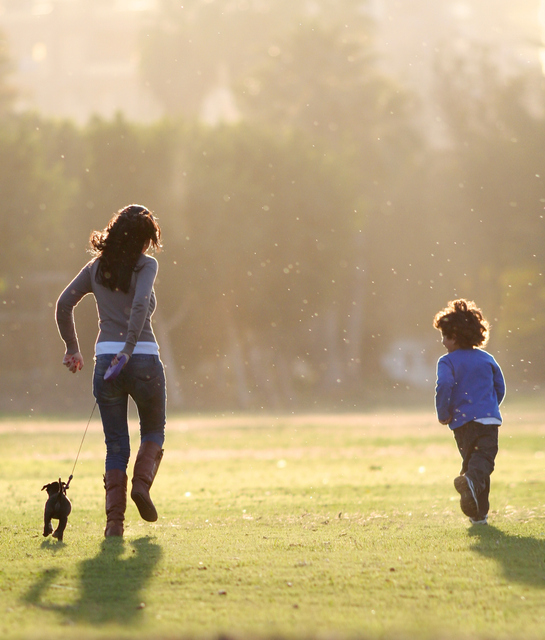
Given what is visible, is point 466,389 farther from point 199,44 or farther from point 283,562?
point 199,44

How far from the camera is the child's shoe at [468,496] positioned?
7152 millimetres

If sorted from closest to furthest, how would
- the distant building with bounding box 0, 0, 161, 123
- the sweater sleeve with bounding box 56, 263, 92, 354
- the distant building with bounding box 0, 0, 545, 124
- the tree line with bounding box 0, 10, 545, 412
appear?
the sweater sleeve with bounding box 56, 263, 92, 354
the tree line with bounding box 0, 10, 545, 412
the distant building with bounding box 0, 0, 545, 124
the distant building with bounding box 0, 0, 161, 123

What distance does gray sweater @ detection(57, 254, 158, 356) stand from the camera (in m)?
6.48

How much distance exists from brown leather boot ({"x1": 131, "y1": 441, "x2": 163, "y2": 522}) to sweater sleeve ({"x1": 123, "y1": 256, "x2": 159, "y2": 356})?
2.16ft

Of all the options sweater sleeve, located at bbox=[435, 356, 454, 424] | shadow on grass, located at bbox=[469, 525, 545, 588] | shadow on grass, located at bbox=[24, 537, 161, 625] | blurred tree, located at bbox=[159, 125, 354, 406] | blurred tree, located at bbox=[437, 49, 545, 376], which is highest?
blurred tree, located at bbox=[437, 49, 545, 376]

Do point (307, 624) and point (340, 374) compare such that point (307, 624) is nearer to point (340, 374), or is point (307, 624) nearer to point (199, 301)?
point (199, 301)

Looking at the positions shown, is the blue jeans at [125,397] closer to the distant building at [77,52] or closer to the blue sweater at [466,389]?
the blue sweater at [466,389]

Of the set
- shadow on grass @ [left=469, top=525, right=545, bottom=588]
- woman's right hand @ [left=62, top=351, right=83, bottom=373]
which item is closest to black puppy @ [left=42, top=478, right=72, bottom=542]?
woman's right hand @ [left=62, top=351, right=83, bottom=373]

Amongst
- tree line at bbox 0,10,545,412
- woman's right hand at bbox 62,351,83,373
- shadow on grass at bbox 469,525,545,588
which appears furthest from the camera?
tree line at bbox 0,10,545,412

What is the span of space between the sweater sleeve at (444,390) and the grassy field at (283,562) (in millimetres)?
722

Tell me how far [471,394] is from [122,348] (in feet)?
7.89

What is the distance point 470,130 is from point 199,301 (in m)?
18.5

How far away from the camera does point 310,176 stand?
40.8 m

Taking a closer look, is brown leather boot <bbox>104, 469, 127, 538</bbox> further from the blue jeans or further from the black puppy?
the black puppy
